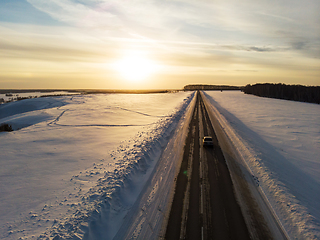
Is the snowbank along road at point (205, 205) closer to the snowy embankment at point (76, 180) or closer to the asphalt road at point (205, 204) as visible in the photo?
the asphalt road at point (205, 204)

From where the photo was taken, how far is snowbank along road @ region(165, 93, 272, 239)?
239 inches

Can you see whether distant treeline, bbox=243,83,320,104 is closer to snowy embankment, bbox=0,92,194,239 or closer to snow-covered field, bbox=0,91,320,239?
snow-covered field, bbox=0,91,320,239

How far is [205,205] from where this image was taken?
748cm

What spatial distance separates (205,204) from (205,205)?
0.07 m

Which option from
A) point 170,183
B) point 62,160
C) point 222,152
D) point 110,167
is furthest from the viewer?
point 222,152

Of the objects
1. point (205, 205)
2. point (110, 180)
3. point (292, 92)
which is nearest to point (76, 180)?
point (110, 180)

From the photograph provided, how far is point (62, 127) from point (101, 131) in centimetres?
483

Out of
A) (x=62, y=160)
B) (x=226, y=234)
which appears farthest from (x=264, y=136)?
(x=62, y=160)

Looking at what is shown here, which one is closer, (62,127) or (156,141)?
(156,141)

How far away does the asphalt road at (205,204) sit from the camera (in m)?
6.09

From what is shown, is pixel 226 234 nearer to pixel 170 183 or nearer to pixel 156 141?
pixel 170 183

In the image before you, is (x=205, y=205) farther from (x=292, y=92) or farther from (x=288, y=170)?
(x=292, y=92)

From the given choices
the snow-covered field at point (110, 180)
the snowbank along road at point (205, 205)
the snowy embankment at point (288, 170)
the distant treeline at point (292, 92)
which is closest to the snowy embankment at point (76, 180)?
Answer: the snow-covered field at point (110, 180)

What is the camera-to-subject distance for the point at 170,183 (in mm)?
9180
